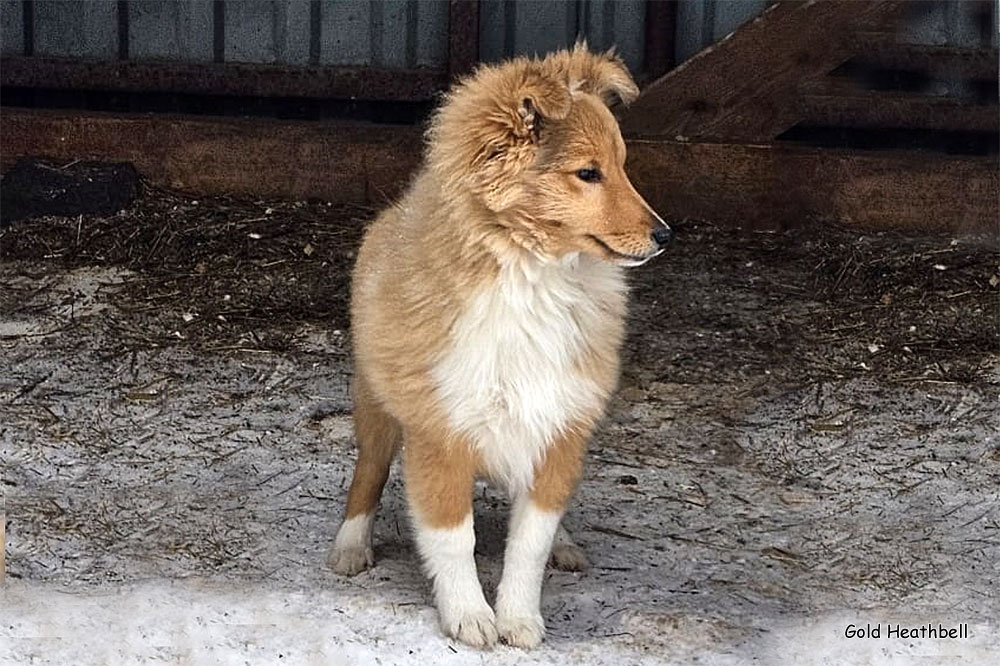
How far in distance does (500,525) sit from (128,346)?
238cm

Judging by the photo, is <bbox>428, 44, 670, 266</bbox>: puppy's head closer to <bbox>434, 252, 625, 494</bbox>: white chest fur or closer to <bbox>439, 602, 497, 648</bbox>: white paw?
<bbox>434, 252, 625, 494</bbox>: white chest fur

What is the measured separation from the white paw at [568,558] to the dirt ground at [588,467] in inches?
1.7

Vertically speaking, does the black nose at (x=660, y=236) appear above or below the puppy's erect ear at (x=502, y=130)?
below

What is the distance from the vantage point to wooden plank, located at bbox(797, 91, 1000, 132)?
333 inches

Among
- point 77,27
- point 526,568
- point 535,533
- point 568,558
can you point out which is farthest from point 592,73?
point 77,27

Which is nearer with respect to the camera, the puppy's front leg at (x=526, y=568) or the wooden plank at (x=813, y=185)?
the puppy's front leg at (x=526, y=568)

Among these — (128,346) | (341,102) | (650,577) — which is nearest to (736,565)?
(650,577)

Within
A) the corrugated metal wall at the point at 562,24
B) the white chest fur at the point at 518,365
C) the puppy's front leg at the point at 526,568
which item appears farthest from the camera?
the corrugated metal wall at the point at 562,24

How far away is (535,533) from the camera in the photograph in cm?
428

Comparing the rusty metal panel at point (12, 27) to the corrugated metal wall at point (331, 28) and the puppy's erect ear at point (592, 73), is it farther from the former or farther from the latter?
the puppy's erect ear at point (592, 73)

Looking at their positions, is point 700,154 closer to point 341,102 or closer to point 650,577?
point 341,102

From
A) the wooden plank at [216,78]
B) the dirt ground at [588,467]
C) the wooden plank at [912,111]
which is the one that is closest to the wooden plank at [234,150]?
the dirt ground at [588,467]

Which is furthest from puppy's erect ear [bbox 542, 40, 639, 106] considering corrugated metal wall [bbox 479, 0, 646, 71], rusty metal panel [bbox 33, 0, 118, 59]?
rusty metal panel [bbox 33, 0, 118, 59]

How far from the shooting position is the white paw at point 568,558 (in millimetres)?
4840
